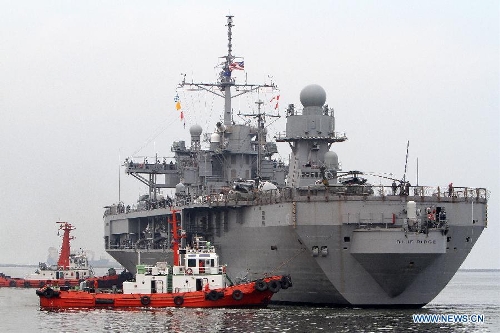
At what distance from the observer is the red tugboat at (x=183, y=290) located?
41.2 metres

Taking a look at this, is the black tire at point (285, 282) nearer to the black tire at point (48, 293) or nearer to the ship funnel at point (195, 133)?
the black tire at point (48, 293)

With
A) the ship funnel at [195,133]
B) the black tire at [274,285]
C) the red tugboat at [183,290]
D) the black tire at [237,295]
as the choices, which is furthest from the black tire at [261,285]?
the ship funnel at [195,133]

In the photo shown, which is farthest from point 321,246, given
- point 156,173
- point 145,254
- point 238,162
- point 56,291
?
point 156,173

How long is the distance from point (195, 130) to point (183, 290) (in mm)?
19250

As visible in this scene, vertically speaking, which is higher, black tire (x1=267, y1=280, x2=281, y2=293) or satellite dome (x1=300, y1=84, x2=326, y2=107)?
satellite dome (x1=300, y1=84, x2=326, y2=107)

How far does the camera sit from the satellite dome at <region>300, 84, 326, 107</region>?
48406 millimetres

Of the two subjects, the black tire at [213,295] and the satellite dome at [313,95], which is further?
the satellite dome at [313,95]

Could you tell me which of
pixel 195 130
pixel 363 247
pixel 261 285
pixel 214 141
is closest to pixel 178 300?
pixel 261 285

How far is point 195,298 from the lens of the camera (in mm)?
41469

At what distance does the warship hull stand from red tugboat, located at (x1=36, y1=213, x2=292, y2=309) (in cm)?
151

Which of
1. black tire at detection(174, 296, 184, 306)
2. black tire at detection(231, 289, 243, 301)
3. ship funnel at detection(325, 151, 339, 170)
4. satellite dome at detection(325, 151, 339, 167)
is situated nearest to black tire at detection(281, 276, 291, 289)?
black tire at detection(231, 289, 243, 301)

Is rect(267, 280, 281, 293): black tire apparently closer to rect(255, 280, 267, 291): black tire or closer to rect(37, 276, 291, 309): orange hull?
rect(37, 276, 291, 309): orange hull

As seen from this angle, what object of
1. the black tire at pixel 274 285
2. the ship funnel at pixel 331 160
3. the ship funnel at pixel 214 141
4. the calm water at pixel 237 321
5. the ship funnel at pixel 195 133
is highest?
the ship funnel at pixel 195 133

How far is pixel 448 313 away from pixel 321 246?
675cm
